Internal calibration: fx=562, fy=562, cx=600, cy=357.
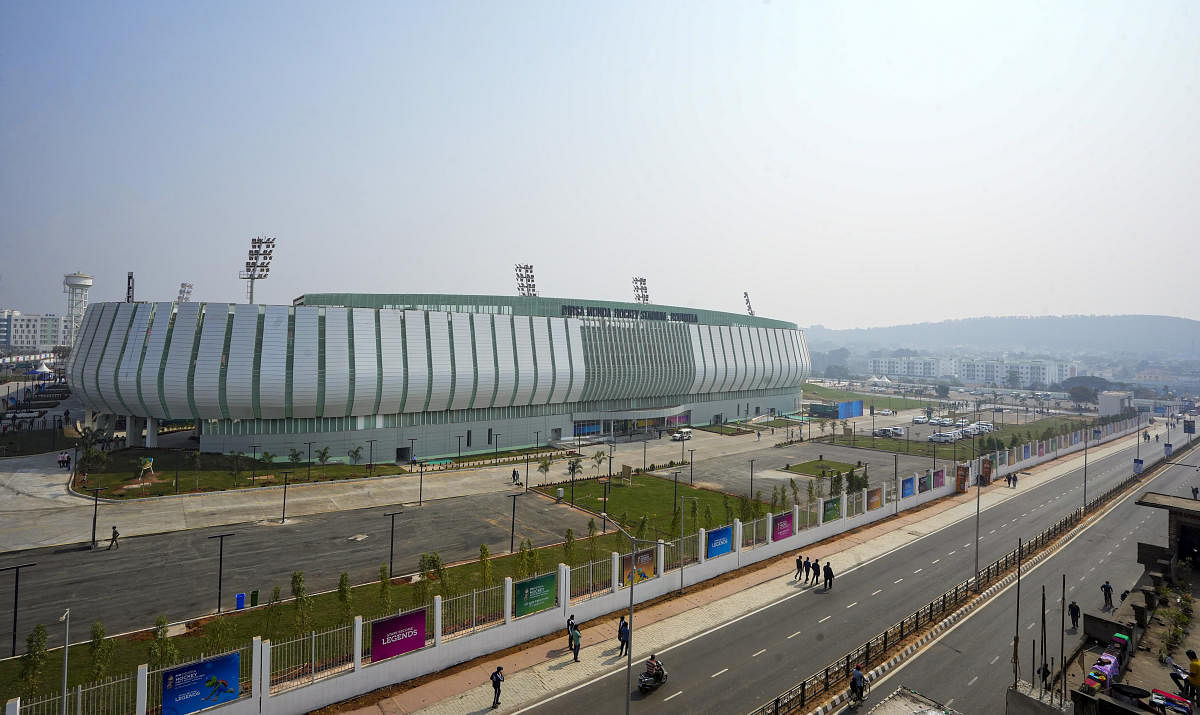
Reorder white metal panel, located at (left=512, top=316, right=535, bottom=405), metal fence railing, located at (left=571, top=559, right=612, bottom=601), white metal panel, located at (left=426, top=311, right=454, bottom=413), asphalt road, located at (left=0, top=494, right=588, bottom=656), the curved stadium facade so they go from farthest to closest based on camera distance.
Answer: white metal panel, located at (left=512, top=316, right=535, bottom=405) < white metal panel, located at (left=426, top=311, right=454, bottom=413) < the curved stadium facade < metal fence railing, located at (left=571, top=559, right=612, bottom=601) < asphalt road, located at (left=0, top=494, right=588, bottom=656)

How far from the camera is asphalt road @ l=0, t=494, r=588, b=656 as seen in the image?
96.2 feet

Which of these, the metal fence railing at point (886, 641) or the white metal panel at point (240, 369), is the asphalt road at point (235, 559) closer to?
Result: the metal fence railing at point (886, 641)

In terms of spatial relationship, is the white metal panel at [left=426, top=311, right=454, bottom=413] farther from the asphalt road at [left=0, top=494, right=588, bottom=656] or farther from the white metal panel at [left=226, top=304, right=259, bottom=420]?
the asphalt road at [left=0, top=494, right=588, bottom=656]

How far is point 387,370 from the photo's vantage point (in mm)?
72438

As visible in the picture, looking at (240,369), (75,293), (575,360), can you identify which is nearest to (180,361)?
(240,369)

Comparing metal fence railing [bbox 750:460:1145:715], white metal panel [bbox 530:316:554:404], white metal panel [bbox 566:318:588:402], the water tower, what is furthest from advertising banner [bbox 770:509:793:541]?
the water tower

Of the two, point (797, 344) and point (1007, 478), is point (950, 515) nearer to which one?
point (1007, 478)

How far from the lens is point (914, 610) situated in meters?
30.1

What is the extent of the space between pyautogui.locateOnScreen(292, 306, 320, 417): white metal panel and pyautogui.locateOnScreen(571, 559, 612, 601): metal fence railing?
50.5 meters

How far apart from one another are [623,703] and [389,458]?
59.9m

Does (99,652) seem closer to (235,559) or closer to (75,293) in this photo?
(235,559)

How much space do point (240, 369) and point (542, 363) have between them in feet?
130

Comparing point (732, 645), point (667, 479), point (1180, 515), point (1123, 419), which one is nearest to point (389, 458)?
point (667, 479)

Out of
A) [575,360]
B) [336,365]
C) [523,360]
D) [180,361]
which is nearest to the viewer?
[180,361]
